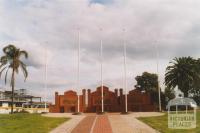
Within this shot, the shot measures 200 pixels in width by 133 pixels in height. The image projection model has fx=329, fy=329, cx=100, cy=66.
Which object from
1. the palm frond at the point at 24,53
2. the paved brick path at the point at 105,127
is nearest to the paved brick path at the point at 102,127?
the paved brick path at the point at 105,127

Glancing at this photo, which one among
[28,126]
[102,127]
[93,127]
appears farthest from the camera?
[28,126]

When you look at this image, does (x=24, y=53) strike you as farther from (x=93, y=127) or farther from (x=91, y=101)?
(x=93, y=127)

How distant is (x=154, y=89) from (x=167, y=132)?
71.9m

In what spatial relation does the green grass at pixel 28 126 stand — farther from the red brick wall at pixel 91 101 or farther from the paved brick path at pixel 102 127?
the red brick wall at pixel 91 101

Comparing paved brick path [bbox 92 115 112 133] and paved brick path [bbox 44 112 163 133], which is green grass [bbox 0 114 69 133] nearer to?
paved brick path [bbox 44 112 163 133]

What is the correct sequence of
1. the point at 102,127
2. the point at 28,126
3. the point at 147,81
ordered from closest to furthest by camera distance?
the point at 102,127 → the point at 28,126 → the point at 147,81

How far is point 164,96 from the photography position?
91000 millimetres

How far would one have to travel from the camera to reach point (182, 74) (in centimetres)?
6694

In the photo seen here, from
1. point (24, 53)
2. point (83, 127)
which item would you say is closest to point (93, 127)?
point (83, 127)

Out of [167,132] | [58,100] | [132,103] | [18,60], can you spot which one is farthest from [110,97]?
[167,132]

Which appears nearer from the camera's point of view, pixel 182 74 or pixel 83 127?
pixel 83 127

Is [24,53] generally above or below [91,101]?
above

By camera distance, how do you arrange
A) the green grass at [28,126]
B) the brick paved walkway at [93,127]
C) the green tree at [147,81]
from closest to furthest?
the brick paved walkway at [93,127] < the green grass at [28,126] < the green tree at [147,81]

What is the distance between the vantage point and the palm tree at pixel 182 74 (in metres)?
66.6
